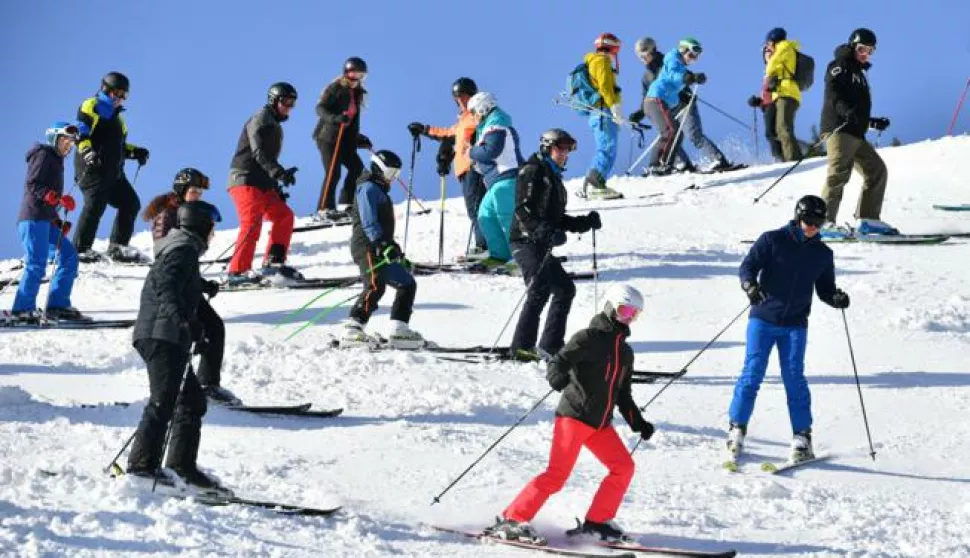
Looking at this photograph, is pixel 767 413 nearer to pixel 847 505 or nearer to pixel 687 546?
pixel 847 505

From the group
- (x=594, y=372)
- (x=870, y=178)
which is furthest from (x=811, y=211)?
(x=870, y=178)

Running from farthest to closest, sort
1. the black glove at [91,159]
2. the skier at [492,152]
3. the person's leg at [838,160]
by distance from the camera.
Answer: the black glove at [91,159]
the person's leg at [838,160]
the skier at [492,152]

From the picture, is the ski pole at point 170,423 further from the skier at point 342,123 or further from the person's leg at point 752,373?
the skier at point 342,123

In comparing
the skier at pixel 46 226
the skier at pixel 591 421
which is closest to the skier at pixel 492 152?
the skier at pixel 46 226

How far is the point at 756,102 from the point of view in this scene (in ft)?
73.5

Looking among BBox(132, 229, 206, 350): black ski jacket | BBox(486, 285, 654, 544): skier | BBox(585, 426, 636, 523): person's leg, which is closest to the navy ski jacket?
BBox(486, 285, 654, 544): skier

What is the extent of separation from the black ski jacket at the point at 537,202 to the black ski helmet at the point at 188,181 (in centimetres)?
245

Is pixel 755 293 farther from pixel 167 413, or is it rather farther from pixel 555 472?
pixel 167 413

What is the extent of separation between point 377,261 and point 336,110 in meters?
6.06

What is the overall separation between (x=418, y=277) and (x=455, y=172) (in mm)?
1204

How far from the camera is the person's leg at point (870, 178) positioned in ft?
53.0

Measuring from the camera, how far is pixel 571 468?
301 inches

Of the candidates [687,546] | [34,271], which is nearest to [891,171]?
[34,271]

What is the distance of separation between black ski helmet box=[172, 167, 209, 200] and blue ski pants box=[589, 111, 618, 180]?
29.0 ft
